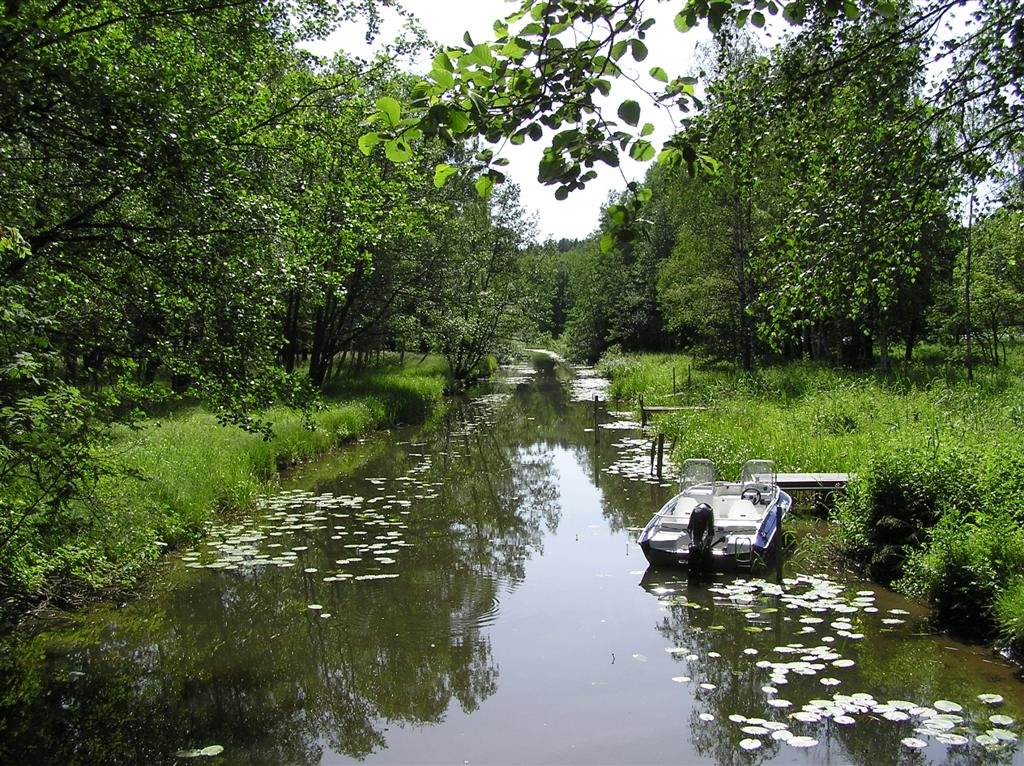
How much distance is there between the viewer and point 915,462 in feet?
28.9

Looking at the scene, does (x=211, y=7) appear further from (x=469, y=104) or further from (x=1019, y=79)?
(x=1019, y=79)

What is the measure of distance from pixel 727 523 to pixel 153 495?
26.6 ft

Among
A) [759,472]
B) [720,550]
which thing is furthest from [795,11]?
[759,472]

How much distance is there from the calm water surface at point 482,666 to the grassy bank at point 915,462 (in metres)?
0.50

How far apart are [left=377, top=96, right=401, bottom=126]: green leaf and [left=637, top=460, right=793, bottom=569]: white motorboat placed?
25.7 feet

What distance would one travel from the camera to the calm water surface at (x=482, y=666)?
18.6 ft

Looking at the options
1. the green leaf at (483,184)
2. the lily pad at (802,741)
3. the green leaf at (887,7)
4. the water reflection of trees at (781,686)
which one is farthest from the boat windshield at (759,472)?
the green leaf at (483,184)

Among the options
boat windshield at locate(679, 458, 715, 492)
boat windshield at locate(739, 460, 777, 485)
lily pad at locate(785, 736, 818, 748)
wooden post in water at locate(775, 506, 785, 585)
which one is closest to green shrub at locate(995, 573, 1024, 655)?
lily pad at locate(785, 736, 818, 748)

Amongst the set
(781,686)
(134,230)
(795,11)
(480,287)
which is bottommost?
→ (781,686)

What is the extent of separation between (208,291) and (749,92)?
18.5 ft

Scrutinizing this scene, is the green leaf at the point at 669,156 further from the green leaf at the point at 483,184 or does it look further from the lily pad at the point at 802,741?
the lily pad at the point at 802,741

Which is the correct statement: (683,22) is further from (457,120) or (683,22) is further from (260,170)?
(260,170)

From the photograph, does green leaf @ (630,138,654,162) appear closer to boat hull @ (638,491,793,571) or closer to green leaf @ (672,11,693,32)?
green leaf @ (672,11,693,32)

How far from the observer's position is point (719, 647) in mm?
7441
